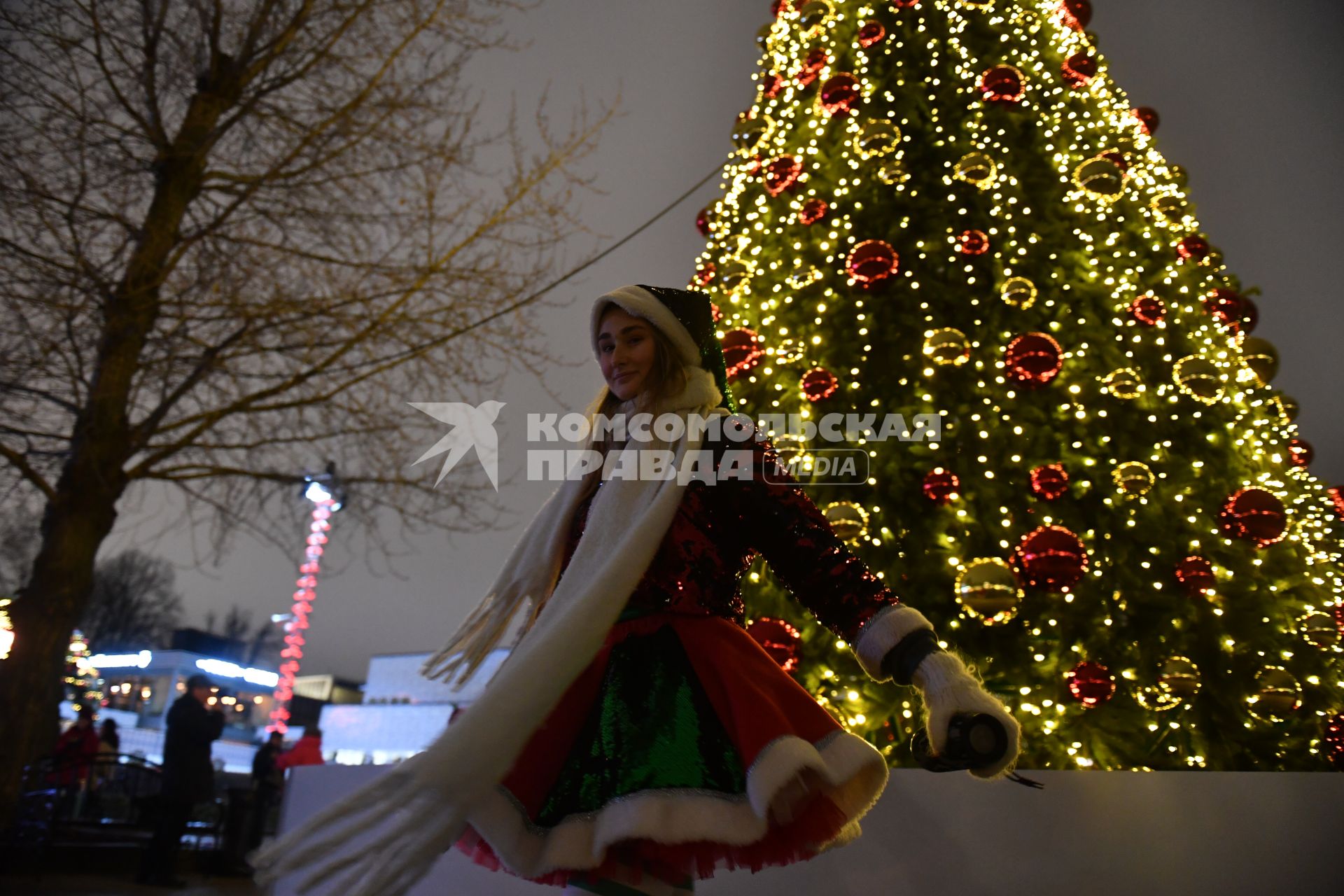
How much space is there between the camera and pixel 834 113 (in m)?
4.82

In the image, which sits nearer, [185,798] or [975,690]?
[975,690]

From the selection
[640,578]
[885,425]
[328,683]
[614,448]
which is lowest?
[328,683]

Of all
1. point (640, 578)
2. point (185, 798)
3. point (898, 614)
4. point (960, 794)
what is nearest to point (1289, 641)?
point (960, 794)

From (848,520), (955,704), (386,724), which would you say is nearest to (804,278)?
(848,520)

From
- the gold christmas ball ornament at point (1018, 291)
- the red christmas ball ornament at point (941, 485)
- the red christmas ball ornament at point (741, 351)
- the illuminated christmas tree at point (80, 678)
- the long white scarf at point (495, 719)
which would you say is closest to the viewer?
the long white scarf at point (495, 719)

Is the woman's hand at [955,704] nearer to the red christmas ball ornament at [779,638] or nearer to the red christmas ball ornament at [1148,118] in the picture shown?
the red christmas ball ornament at [779,638]

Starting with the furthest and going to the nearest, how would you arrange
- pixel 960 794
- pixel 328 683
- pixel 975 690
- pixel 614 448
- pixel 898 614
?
pixel 328 683
pixel 960 794
pixel 614 448
pixel 898 614
pixel 975 690

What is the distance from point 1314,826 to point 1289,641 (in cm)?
161

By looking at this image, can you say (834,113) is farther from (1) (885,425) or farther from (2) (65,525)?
(2) (65,525)

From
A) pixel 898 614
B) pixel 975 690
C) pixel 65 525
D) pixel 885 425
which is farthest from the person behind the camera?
pixel 65 525

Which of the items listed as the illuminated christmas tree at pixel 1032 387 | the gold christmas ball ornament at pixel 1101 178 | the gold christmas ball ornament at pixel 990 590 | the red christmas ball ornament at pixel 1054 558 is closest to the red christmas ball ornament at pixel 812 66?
the illuminated christmas tree at pixel 1032 387

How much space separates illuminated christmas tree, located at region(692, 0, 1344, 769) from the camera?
3.52 meters

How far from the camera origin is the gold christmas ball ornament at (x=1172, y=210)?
471 centimetres

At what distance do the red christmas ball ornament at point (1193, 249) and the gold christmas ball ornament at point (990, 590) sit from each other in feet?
8.31
